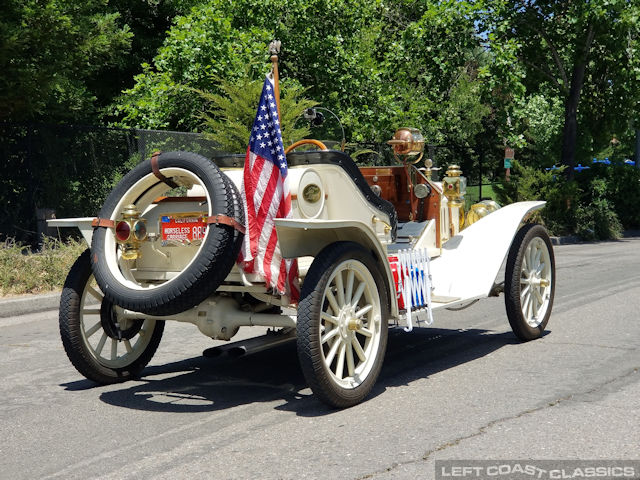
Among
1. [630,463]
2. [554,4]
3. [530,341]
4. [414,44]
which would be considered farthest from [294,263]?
[554,4]

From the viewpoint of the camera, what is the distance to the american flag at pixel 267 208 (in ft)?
16.5

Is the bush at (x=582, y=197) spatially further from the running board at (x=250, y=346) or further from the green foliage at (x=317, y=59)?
the running board at (x=250, y=346)

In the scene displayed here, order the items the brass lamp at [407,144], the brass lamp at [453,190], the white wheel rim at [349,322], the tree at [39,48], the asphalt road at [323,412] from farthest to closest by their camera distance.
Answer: the tree at [39,48] < the brass lamp at [453,190] < the brass lamp at [407,144] < the white wheel rim at [349,322] < the asphalt road at [323,412]

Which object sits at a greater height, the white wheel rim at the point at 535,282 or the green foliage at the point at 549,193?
the green foliage at the point at 549,193

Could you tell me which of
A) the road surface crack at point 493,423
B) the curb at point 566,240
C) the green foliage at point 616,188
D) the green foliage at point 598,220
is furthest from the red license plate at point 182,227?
the green foliage at point 616,188

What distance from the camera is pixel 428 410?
4863mm

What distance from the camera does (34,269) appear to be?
35.4 ft

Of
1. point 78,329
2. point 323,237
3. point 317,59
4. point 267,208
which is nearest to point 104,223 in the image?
point 78,329

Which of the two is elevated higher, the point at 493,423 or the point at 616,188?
the point at 616,188

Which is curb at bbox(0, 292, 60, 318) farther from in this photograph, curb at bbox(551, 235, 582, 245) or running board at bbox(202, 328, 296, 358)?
curb at bbox(551, 235, 582, 245)

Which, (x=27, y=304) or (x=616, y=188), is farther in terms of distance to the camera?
(x=616, y=188)

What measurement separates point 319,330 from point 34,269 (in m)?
7.19

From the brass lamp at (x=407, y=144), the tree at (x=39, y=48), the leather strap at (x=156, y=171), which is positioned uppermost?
the tree at (x=39, y=48)

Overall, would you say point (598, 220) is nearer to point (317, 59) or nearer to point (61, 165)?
point (317, 59)
